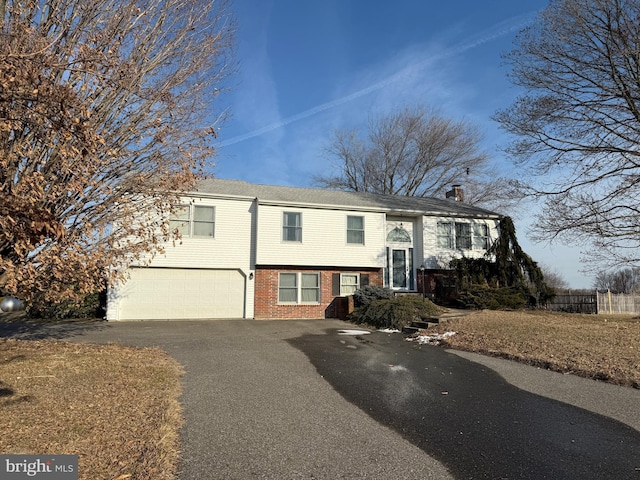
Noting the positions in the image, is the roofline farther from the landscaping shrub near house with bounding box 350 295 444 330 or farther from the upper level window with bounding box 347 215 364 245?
the landscaping shrub near house with bounding box 350 295 444 330

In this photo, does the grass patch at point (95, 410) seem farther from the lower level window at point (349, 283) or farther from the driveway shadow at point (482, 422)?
the lower level window at point (349, 283)

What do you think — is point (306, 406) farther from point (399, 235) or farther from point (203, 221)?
point (399, 235)

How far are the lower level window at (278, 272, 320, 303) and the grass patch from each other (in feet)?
31.3

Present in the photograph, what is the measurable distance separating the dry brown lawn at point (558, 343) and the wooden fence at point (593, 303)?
27.1 ft

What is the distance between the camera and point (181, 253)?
54.5ft

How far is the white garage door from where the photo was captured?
16.4 m

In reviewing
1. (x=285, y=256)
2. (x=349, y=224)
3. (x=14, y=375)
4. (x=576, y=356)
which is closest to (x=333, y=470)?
(x=14, y=375)

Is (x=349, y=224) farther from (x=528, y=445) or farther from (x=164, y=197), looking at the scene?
(x=528, y=445)

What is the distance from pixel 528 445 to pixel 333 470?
6.91 ft

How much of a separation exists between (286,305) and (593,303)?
14.3 metres

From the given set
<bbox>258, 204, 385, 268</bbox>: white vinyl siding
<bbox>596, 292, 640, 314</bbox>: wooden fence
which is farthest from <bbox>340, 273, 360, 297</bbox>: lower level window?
<bbox>596, 292, 640, 314</bbox>: wooden fence

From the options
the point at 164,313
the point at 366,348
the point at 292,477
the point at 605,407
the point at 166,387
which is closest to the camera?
the point at 292,477

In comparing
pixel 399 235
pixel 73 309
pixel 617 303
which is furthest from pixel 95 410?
pixel 617 303

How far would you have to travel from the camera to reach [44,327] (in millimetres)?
14070
